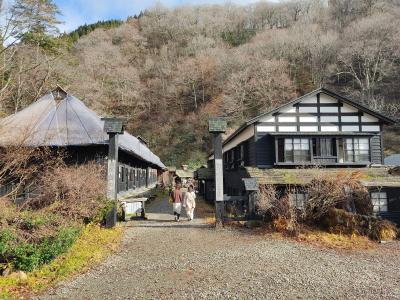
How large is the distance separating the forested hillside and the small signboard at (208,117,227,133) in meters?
20.4

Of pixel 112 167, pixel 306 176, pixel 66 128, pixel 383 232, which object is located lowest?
pixel 383 232

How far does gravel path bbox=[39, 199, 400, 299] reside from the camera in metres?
6.38

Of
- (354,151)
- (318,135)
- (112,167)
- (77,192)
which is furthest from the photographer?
(354,151)

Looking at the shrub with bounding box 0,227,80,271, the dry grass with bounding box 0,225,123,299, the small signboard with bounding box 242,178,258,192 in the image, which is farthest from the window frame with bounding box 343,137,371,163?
the shrub with bounding box 0,227,80,271

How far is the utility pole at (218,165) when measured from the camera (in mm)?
13016

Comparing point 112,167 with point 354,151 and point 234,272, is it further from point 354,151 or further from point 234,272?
point 354,151

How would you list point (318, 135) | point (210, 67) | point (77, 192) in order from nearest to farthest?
point (77, 192), point (318, 135), point (210, 67)

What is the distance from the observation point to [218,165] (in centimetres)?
1334

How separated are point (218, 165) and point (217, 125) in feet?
5.78

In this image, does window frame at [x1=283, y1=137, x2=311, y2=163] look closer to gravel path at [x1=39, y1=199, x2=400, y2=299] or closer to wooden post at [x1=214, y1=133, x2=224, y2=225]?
wooden post at [x1=214, y1=133, x2=224, y2=225]

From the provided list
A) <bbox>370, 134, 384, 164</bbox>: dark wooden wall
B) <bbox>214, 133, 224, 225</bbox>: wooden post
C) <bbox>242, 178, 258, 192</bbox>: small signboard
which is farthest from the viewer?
<bbox>370, 134, 384, 164</bbox>: dark wooden wall

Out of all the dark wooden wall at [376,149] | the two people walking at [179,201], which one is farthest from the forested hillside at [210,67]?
the dark wooden wall at [376,149]

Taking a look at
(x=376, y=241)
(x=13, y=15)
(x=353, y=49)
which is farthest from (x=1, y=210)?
(x=353, y=49)

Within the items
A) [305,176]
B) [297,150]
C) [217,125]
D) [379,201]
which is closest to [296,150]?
[297,150]
